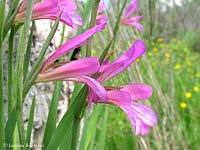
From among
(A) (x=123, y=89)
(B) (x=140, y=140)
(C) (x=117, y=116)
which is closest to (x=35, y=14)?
(A) (x=123, y=89)

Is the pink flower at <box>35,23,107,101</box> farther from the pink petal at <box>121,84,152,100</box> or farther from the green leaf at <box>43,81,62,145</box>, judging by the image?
the green leaf at <box>43,81,62,145</box>

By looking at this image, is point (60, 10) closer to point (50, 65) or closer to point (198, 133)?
point (50, 65)

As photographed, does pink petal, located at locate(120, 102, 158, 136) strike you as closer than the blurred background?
Yes

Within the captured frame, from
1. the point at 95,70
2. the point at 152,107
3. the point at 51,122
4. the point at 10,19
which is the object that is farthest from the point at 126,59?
the point at 152,107

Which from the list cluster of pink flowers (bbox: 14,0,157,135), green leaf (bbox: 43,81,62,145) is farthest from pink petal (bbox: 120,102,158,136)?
green leaf (bbox: 43,81,62,145)

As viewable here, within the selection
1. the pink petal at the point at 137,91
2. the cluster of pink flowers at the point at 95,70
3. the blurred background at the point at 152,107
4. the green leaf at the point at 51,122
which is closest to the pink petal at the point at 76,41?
the cluster of pink flowers at the point at 95,70

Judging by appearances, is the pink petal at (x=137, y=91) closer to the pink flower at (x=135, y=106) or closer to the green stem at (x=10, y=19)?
the pink flower at (x=135, y=106)
